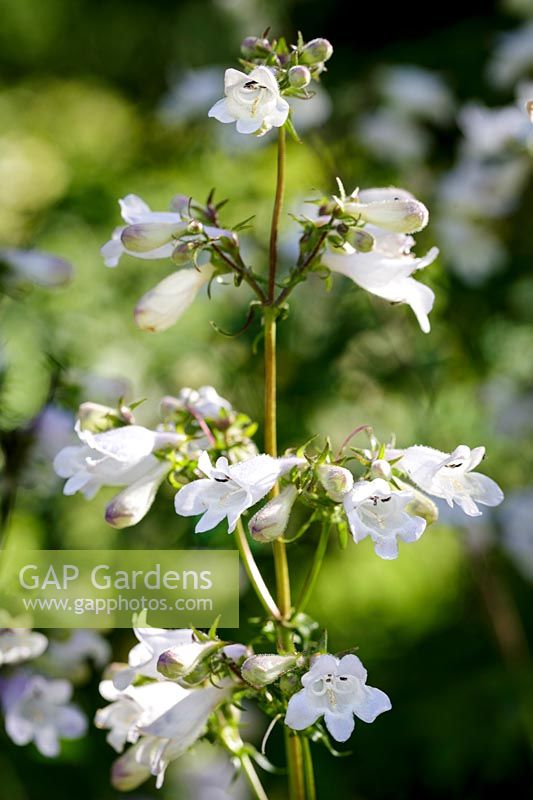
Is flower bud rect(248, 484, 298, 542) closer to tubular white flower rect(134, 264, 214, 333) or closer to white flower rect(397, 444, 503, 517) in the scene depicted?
white flower rect(397, 444, 503, 517)

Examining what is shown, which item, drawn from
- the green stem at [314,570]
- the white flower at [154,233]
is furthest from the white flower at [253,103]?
the green stem at [314,570]

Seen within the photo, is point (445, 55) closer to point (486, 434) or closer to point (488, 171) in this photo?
point (488, 171)

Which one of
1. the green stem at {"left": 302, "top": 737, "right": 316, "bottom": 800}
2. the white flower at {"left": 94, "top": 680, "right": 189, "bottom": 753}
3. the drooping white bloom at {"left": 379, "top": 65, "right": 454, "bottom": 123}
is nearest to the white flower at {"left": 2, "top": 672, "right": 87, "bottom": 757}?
the white flower at {"left": 94, "top": 680, "right": 189, "bottom": 753}

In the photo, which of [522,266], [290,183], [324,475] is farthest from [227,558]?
[290,183]

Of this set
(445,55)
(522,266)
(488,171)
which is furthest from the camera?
(445,55)

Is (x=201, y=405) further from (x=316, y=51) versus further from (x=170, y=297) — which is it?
(x=316, y=51)

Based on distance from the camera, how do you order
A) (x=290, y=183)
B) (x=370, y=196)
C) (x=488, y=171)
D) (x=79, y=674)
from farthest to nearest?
(x=290, y=183)
(x=488, y=171)
(x=79, y=674)
(x=370, y=196)

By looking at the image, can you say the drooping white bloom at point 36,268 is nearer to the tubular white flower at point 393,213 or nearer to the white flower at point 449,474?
the tubular white flower at point 393,213
